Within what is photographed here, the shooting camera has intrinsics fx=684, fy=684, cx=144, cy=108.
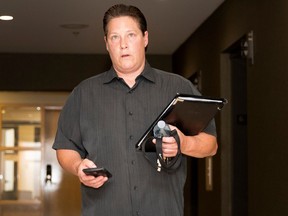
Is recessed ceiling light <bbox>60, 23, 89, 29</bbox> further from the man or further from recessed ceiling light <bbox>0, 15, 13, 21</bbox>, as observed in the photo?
the man

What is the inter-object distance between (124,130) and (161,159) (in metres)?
0.18

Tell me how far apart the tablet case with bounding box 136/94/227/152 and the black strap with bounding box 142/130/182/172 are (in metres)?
0.03

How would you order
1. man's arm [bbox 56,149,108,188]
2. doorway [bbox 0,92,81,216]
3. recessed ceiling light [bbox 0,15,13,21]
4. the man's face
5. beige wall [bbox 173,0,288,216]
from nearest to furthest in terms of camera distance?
man's arm [bbox 56,149,108,188] < the man's face < beige wall [bbox 173,0,288,216] < recessed ceiling light [bbox 0,15,13,21] < doorway [bbox 0,92,81,216]

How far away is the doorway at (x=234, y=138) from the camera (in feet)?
18.1

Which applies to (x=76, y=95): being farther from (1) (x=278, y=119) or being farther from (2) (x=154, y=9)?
(2) (x=154, y=9)

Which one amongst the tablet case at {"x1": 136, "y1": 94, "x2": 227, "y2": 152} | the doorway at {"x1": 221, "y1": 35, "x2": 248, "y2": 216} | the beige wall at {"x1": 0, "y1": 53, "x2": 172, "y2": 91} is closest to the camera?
the tablet case at {"x1": 136, "y1": 94, "x2": 227, "y2": 152}

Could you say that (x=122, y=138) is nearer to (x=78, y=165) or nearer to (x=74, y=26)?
(x=78, y=165)

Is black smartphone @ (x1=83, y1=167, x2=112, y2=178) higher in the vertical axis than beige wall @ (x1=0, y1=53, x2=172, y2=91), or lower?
lower

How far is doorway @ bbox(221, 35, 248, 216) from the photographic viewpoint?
553cm

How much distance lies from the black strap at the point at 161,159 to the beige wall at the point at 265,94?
2.04m

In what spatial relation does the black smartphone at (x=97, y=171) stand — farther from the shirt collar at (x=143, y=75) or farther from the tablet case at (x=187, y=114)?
the shirt collar at (x=143, y=75)

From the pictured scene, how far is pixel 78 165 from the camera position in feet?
6.44

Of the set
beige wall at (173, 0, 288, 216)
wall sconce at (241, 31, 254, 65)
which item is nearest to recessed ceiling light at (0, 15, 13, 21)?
beige wall at (173, 0, 288, 216)

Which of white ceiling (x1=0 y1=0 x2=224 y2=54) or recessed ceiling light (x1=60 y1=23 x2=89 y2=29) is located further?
recessed ceiling light (x1=60 y1=23 x2=89 y2=29)
